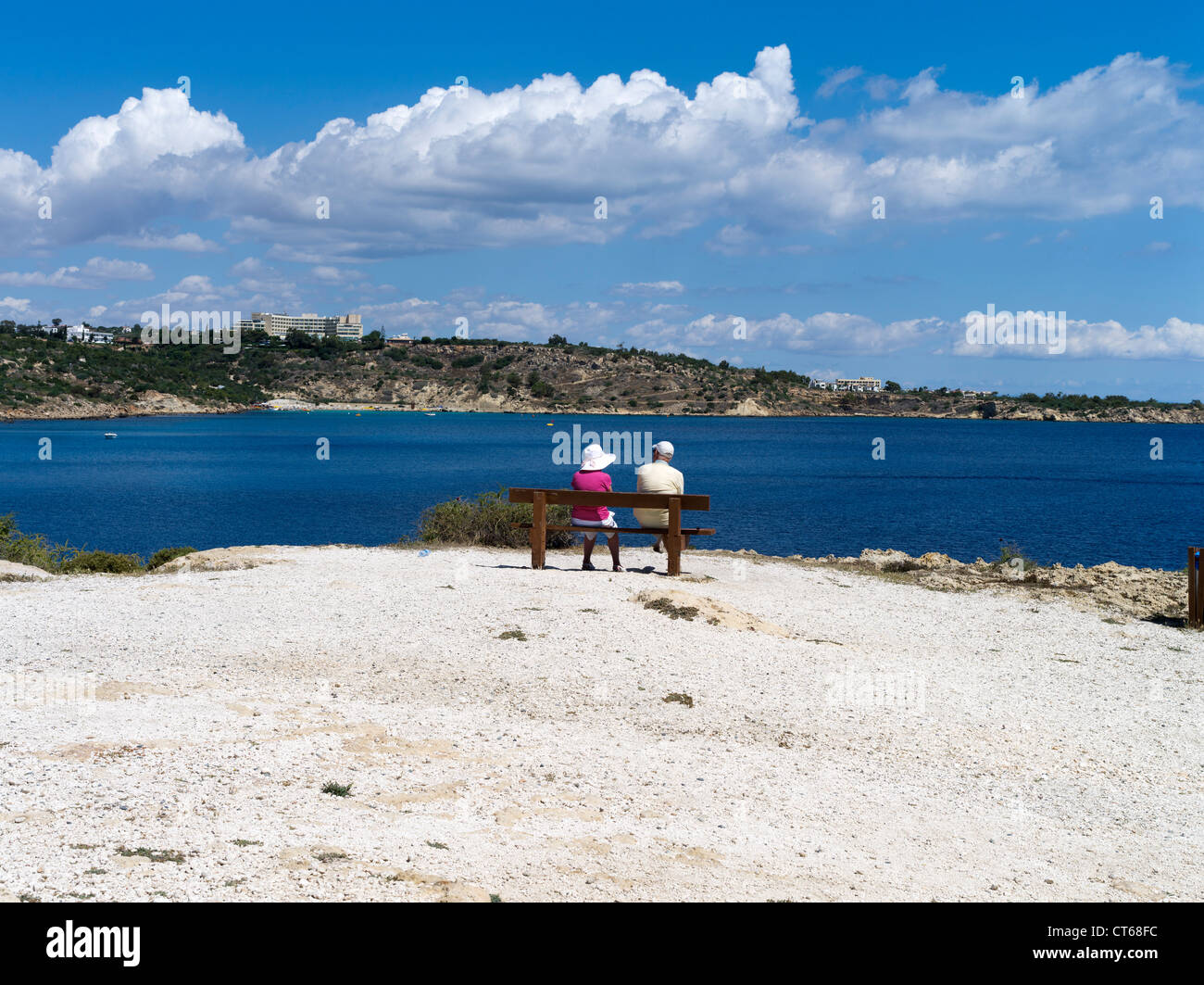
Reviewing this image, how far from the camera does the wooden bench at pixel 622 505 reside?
41.1 ft

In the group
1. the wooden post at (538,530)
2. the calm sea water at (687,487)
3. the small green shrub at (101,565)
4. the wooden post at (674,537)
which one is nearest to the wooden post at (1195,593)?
the wooden post at (674,537)

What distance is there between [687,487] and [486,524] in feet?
99.5

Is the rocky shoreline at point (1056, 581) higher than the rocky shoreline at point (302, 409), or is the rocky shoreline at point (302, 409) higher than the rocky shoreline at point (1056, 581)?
the rocky shoreline at point (302, 409)

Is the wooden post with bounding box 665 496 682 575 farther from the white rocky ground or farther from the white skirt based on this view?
the white rocky ground

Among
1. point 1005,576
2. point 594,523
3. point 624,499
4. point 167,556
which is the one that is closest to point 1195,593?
point 1005,576

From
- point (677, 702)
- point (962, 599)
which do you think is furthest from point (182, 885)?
point (962, 599)

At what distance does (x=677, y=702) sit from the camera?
793cm

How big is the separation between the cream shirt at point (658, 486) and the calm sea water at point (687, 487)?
13279mm

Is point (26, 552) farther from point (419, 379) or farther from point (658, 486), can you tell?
point (419, 379)

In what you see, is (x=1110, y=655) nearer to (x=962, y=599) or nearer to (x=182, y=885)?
(x=962, y=599)

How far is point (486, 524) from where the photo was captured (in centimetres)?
1691

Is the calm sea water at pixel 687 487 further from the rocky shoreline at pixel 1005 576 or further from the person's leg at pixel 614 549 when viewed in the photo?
the person's leg at pixel 614 549
